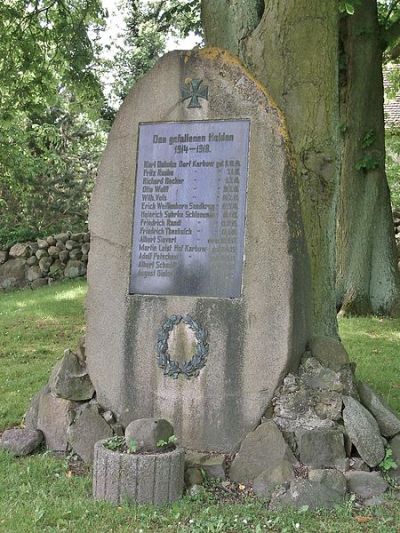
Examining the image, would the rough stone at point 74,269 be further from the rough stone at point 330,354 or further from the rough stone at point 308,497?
the rough stone at point 308,497

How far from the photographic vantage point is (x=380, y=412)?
17.8 feet

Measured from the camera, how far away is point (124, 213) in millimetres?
5762

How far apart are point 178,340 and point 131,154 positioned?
1.59 m

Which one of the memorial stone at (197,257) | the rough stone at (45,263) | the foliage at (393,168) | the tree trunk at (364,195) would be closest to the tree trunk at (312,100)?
the memorial stone at (197,257)

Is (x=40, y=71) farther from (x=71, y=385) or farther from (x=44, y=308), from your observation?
(x=71, y=385)

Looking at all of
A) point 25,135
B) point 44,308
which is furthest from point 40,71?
point 25,135

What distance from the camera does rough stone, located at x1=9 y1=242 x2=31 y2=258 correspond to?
1783 cm

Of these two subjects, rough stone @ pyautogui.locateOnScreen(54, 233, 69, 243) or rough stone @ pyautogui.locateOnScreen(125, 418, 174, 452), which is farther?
rough stone @ pyautogui.locateOnScreen(54, 233, 69, 243)

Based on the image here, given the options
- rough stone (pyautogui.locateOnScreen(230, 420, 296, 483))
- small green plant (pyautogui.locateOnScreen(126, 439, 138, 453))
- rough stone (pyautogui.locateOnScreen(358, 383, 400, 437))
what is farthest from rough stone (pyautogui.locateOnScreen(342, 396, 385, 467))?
small green plant (pyautogui.locateOnScreen(126, 439, 138, 453))

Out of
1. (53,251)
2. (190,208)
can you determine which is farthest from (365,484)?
(53,251)

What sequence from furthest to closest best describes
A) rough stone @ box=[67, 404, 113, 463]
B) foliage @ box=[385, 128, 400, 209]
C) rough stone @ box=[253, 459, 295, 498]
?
foliage @ box=[385, 128, 400, 209] → rough stone @ box=[67, 404, 113, 463] → rough stone @ box=[253, 459, 295, 498]

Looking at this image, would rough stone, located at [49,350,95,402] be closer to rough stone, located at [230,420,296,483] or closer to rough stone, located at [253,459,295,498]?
rough stone, located at [230,420,296,483]

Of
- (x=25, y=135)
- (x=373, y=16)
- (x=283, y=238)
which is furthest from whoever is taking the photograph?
(x=25, y=135)

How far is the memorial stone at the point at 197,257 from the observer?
17.2 ft
